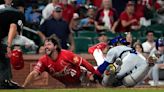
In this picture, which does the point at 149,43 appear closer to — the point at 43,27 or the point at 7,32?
the point at 43,27

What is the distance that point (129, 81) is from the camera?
13148mm

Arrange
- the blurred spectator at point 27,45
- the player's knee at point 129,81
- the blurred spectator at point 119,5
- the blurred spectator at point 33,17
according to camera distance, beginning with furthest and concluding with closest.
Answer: the blurred spectator at point 119,5, the blurred spectator at point 33,17, the blurred spectator at point 27,45, the player's knee at point 129,81

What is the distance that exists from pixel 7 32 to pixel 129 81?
2.41m

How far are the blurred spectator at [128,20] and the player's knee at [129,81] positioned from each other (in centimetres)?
495

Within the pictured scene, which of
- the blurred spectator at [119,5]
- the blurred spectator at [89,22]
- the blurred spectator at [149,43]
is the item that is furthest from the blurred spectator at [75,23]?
the blurred spectator at [149,43]

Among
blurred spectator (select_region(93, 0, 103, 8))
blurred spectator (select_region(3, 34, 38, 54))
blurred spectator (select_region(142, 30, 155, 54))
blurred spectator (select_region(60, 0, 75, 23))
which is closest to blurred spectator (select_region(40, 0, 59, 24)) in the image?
blurred spectator (select_region(60, 0, 75, 23))

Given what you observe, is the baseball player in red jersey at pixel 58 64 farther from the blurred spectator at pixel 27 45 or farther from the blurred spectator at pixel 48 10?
the blurred spectator at pixel 48 10

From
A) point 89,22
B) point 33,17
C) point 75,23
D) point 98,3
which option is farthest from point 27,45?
point 98,3

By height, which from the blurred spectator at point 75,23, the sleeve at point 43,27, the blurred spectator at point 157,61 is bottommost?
the blurred spectator at point 157,61

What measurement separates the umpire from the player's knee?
1.98 metres

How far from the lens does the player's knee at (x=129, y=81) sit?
43.1 feet

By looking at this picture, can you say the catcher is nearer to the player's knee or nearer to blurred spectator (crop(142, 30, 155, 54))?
the player's knee

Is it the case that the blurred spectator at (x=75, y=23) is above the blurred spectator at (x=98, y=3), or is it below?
below

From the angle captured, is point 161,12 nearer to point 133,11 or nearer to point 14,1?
point 133,11
